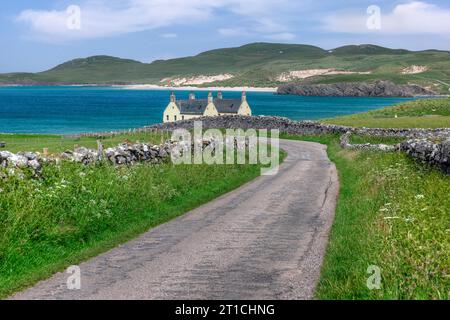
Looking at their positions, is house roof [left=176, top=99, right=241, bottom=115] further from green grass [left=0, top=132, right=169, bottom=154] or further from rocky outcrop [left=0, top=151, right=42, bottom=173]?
rocky outcrop [left=0, top=151, right=42, bottom=173]

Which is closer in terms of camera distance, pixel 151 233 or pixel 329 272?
pixel 329 272

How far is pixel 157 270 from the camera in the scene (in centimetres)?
1284

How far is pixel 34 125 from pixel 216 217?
141 m

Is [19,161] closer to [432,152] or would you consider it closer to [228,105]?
[432,152]

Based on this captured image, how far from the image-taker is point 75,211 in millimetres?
16297

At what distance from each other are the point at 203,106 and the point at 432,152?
99.0m

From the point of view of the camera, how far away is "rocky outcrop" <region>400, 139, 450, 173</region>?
20828 millimetres

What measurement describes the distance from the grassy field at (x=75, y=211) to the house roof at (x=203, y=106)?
96645mm

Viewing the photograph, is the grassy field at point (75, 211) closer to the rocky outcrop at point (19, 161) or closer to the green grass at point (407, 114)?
the rocky outcrop at point (19, 161)

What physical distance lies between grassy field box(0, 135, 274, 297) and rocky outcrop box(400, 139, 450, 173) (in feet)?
31.2
